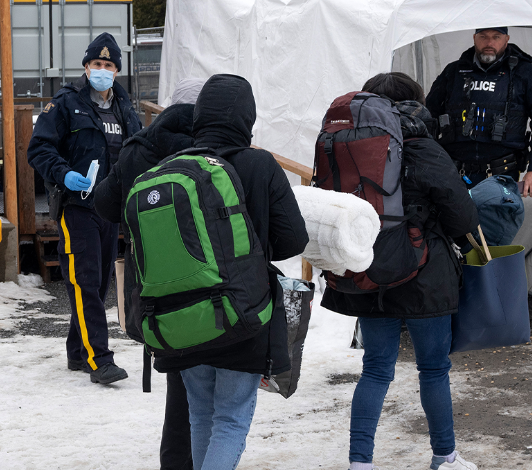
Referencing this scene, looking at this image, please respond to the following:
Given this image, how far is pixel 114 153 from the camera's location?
4.98 m

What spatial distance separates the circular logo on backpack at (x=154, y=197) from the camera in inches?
96.8

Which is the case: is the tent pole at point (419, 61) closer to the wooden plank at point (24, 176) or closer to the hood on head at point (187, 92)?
the wooden plank at point (24, 176)

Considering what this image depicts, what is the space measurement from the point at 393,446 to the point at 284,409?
767 mm

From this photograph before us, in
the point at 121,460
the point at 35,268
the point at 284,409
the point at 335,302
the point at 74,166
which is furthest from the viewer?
the point at 35,268

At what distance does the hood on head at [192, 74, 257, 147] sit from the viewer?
8.75 feet

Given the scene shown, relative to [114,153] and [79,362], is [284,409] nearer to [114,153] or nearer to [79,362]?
[79,362]

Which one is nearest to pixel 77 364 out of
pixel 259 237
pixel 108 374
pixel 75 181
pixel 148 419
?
pixel 108 374

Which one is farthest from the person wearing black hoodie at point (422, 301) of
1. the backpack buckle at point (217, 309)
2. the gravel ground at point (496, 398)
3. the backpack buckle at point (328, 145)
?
the backpack buckle at point (217, 309)

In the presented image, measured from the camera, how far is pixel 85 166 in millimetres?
4906

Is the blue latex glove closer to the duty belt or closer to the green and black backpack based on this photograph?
the green and black backpack

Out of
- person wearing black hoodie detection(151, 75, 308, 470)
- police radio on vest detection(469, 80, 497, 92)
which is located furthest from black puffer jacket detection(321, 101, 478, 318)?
police radio on vest detection(469, 80, 497, 92)

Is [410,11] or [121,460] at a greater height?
[410,11]

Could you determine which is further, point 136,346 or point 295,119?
point 295,119

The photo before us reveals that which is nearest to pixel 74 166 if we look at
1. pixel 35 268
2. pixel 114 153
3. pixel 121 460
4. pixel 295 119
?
pixel 114 153
